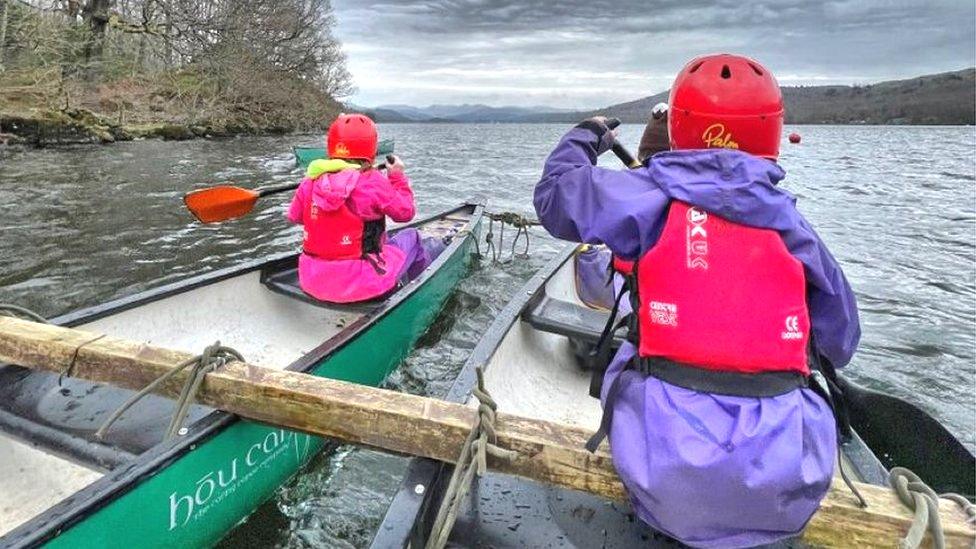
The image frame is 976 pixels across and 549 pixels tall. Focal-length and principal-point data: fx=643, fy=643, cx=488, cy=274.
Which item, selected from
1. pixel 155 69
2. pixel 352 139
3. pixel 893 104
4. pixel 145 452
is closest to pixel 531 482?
pixel 145 452

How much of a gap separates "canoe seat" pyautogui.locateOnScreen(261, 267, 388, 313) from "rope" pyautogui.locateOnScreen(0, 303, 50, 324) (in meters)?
1.91

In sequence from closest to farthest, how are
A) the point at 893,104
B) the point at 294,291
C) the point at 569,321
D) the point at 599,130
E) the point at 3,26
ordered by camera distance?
the point at 599,130
the point at 569,321
the point at 294,291
the point at 3,26
the point at 893,104

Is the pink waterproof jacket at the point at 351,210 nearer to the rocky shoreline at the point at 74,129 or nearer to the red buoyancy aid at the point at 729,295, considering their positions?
the red buoyancy aid at the point at 729,295

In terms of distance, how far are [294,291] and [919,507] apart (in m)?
4.45

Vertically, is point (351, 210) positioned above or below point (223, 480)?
above

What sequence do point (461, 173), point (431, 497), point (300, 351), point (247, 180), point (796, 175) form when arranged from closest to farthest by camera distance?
1. point (431, 497)
2. point (300, 351)
3. point (247, 180)
4. point (461, 173)
5. point (796, 175)

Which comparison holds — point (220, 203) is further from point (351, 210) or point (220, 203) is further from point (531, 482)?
point (531, 482)

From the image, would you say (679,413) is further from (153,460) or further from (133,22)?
(133,22)

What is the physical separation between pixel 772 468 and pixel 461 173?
77.2 ft

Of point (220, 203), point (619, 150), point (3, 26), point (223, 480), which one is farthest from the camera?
point (3, 26)

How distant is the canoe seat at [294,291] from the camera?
5.15m

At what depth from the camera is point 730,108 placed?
1.96 metres

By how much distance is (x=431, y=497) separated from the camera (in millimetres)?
2387

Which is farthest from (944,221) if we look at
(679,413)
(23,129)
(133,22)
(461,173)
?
(133,22)
